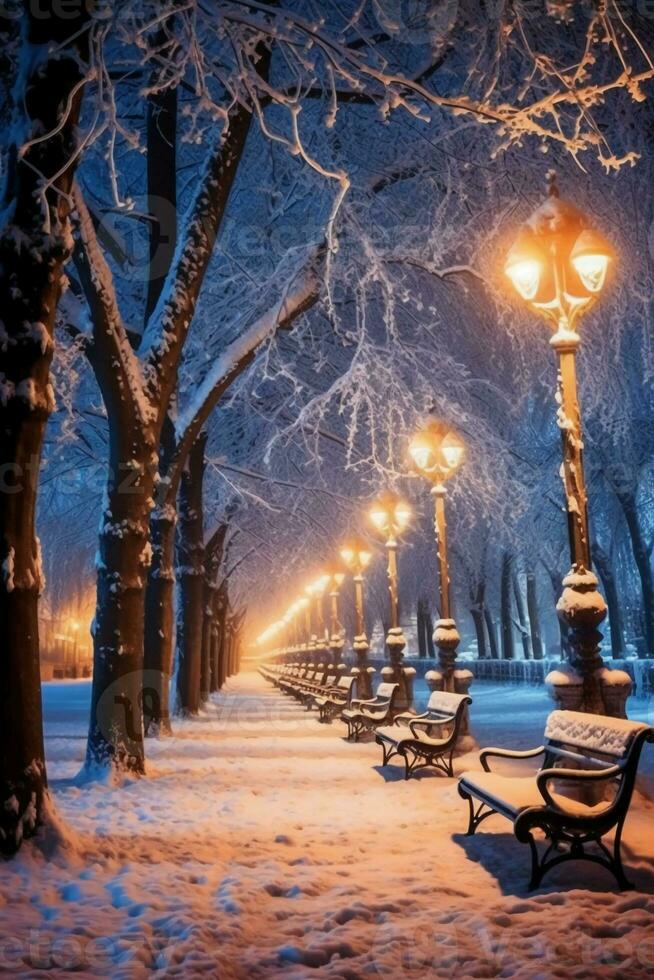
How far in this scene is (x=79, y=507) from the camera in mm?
25203

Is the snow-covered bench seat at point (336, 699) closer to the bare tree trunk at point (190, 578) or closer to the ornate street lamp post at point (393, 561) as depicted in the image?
the ornate street lamp post at point (393, 561)

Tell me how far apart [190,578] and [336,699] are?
4.39 m

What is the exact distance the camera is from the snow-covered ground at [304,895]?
13.5 ft

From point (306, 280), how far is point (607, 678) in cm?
716

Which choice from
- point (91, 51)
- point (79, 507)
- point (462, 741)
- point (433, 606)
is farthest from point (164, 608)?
point (433, 606)

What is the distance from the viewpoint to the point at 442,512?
13.8 m

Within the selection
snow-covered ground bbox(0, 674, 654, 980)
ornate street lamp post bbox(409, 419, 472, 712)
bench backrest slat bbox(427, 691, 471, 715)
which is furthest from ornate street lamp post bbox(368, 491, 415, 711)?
snow-covered ground bbox(0, 674, 654, 980)

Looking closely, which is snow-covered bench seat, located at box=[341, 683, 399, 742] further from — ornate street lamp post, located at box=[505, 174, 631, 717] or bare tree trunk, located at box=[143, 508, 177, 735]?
ornate street lamp post, located at box=[505, 174, 631, 717]

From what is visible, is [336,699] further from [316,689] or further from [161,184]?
[161,184]

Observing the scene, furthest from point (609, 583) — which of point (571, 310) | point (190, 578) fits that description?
point (571, 310)

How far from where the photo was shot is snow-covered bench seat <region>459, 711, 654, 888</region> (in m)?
5.43

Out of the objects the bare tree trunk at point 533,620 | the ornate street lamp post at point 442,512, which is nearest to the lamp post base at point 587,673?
the ornate street lamp post at point 442,512

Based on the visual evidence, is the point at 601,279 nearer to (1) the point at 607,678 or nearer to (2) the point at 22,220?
(1) the point at 607,678

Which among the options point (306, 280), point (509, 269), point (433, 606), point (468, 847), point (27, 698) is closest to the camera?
point (27, 698)
